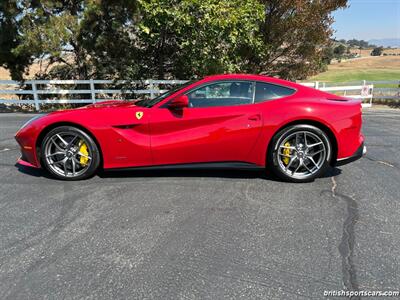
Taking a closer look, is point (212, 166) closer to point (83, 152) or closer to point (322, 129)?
point (322, 129)

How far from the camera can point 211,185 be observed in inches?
170

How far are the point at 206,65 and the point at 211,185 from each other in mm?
8427

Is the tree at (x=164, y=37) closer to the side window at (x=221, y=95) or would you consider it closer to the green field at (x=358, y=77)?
the side window at (x=221, y=95)

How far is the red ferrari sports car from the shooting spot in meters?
4.29

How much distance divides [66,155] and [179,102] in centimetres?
157

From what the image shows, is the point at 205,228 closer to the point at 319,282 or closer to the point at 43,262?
the point at 319,282

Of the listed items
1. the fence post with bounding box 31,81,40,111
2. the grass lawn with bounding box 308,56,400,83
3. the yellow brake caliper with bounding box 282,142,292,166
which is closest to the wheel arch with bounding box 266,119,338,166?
the yellow brake caliper with bounding box 282,142,292,166

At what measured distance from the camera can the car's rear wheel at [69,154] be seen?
4.34 metres

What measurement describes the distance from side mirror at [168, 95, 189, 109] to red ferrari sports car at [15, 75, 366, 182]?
1 centimetres

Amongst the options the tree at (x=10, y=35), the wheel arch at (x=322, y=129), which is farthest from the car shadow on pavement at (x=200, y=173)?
the tree at (x=10, y=35)

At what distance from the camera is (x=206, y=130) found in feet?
14.1

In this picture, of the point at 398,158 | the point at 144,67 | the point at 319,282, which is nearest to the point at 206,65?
the point at 144,67

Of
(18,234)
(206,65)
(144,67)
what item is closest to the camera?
(18,234)

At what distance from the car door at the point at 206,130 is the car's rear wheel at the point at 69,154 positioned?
2.56 feet
